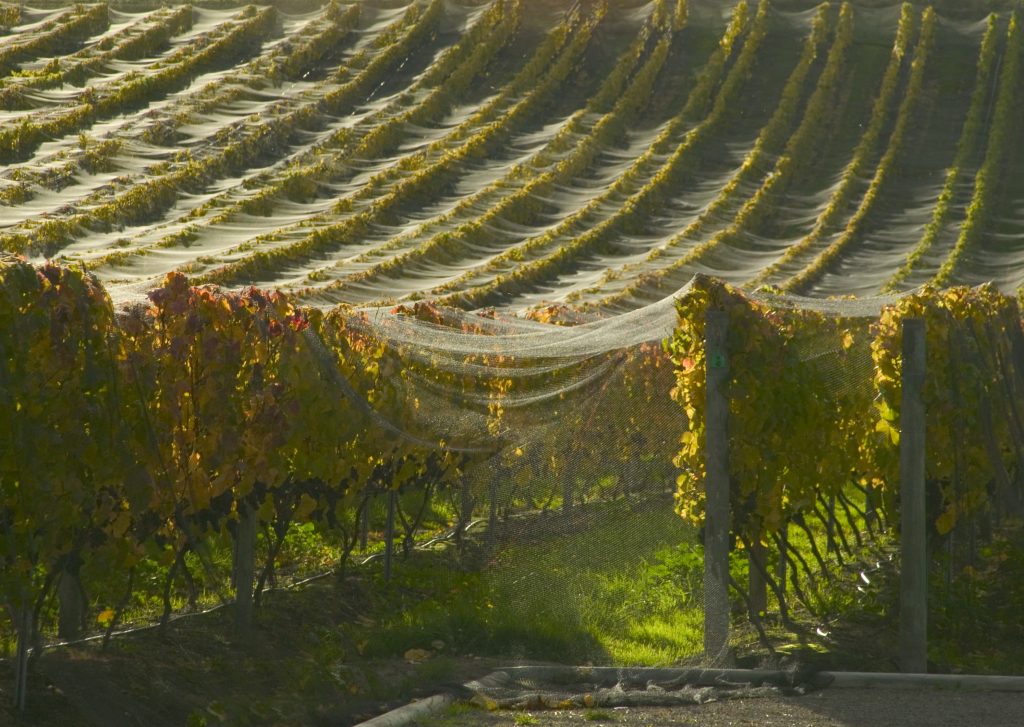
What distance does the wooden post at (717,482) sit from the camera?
5297mm

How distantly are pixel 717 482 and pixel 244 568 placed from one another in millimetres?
2095

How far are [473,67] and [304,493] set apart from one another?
1006 inches

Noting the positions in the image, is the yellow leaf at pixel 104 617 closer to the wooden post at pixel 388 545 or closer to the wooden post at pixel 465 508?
the wooden post at pixel 388 545

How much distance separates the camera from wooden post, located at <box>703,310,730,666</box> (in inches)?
209

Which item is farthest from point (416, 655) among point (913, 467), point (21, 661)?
point (913, 467)

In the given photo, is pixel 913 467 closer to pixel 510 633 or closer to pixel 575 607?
pixel 575 607

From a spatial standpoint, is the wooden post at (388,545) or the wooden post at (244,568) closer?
the wooden post at (244,568)

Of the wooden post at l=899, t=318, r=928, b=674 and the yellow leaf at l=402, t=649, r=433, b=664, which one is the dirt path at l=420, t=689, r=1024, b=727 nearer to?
the wooden post at l=899, t=318, r=928, b=674

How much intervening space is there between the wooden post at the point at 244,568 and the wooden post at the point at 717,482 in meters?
1.96

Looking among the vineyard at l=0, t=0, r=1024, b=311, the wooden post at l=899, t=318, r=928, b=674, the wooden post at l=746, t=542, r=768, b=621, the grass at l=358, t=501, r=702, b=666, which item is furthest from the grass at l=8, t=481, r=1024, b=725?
the vineyard at l=0, t=0, r=1024, b=311

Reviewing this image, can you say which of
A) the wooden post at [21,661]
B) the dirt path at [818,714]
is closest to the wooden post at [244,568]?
the dirt path at [818,714]

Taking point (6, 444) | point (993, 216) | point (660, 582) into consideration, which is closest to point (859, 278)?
A: point (993, 216)

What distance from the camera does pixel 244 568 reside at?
587 cm

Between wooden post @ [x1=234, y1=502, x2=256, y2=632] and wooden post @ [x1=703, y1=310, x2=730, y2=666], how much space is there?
6.42 feet
